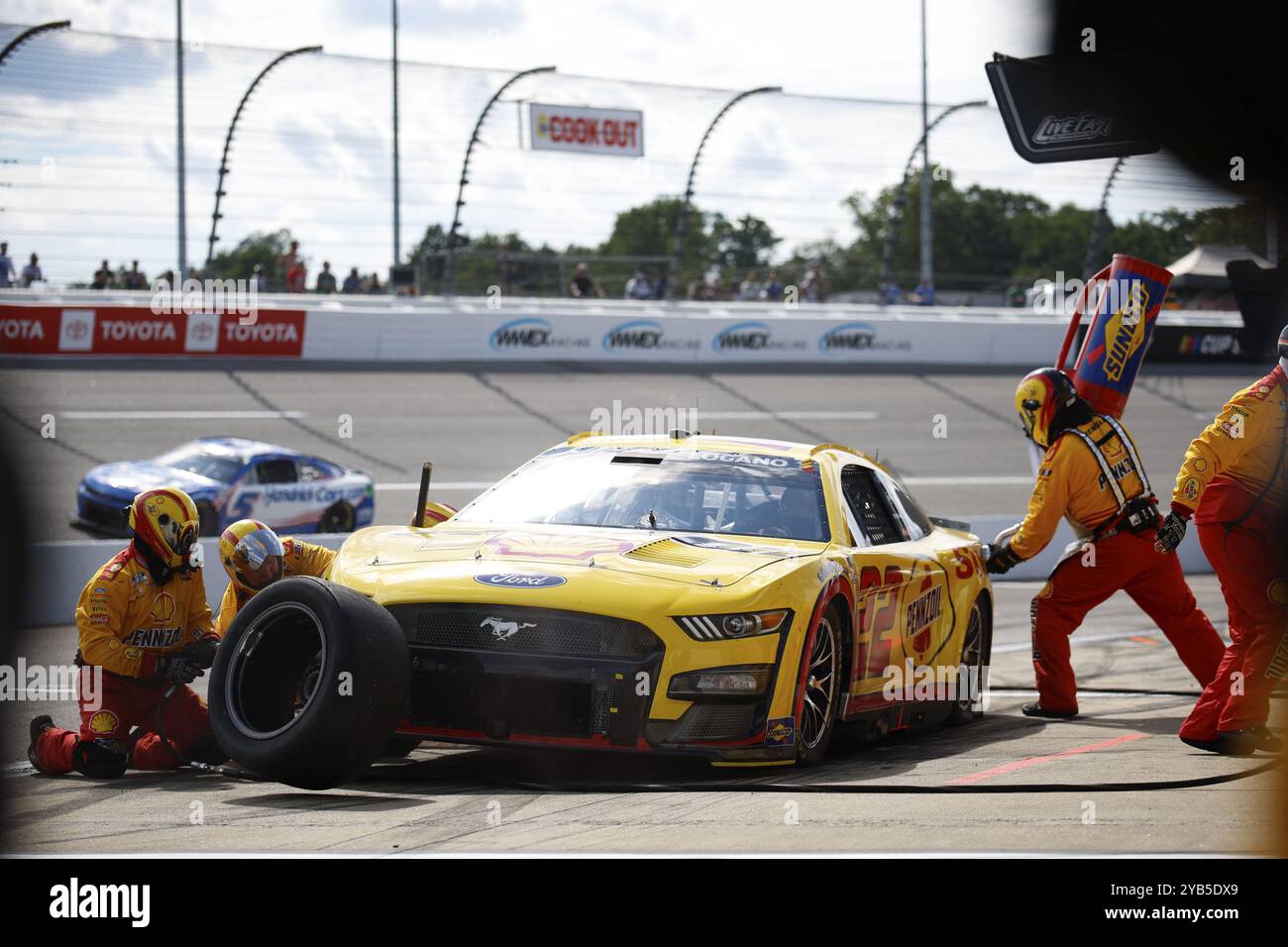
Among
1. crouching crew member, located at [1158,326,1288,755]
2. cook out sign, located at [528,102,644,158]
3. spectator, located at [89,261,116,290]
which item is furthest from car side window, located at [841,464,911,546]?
cook out sign, located at [528,102,644,158]

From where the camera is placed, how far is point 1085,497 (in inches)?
324

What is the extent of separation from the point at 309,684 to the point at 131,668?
1.22 m

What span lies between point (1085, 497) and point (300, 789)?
4.51 m

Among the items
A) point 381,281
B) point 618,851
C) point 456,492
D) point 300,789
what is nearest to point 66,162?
point 456,492

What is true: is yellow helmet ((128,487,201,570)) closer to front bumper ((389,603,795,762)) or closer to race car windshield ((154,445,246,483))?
front bumper ((389,603,795,762))

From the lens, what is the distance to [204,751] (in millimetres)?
6555

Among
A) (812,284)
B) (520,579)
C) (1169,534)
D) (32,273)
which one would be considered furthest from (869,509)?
(812,284)

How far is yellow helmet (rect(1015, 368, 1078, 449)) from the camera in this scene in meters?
8.38

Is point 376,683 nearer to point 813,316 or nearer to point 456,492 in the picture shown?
point 456,492

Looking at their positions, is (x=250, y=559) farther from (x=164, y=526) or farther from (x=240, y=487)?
(x=240, y=487)

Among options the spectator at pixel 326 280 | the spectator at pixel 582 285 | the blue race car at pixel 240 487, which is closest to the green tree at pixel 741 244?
the spectator at pixel 582 285

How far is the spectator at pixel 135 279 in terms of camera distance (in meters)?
24.0

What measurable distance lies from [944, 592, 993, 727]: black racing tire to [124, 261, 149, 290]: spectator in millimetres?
18090

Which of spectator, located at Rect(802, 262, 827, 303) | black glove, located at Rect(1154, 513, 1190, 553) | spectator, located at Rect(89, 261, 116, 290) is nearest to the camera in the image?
black glove, located at Rect(1154, 513, 1190, 553)
